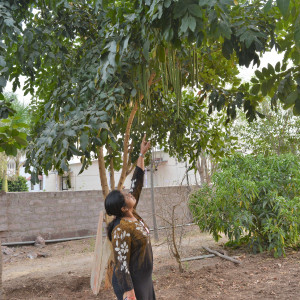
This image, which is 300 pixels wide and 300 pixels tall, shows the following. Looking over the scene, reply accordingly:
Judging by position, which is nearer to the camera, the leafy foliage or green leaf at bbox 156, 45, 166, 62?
green leaf at bbox 156, 45, 166, 62

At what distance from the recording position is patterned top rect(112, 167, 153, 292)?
2678mm

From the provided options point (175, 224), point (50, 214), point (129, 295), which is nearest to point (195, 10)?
point (129, 295)

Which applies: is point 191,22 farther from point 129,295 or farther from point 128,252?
point 129,295

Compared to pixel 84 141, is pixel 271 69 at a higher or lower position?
higher

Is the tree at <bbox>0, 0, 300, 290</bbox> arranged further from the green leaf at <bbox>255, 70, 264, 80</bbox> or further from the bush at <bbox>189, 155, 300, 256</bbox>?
the bush at <bbox>189, 155, 300, 256</bbox>

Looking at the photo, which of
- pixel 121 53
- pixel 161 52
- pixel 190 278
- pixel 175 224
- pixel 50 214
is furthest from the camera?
pixel 50 214

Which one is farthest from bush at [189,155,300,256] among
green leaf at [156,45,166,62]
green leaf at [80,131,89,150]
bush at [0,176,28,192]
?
bush at [0,176,28,192]

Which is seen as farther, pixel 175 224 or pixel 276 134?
pixel 276 134

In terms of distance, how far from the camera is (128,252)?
274 centimetres

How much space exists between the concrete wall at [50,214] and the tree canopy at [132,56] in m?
4.62

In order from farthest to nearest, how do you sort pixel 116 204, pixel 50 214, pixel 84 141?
1. pixel 50 214
2. pixel 84 141
3. pixel 116 204

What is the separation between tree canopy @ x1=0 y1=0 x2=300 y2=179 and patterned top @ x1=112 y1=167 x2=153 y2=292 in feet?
2.17

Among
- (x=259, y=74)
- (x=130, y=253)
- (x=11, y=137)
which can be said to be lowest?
(x=130, y=253)

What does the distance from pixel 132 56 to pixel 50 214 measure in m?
7.37
